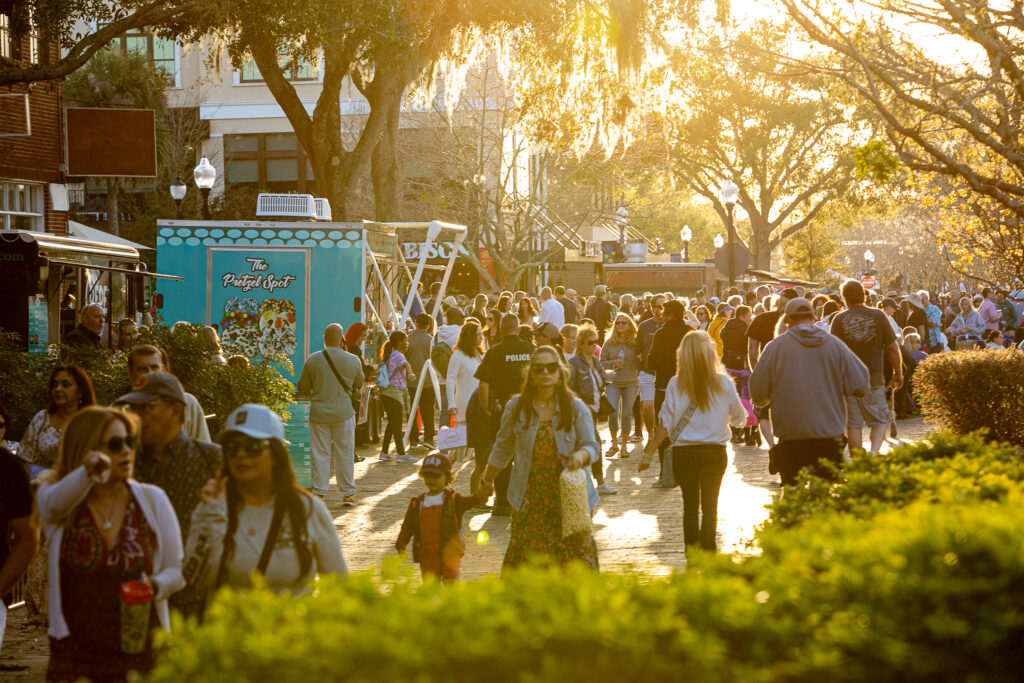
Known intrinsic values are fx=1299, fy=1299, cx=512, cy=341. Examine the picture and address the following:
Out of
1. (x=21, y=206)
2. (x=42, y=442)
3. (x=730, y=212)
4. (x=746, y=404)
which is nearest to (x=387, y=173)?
(x=21, y=206)

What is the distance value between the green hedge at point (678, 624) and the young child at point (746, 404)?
456 inches

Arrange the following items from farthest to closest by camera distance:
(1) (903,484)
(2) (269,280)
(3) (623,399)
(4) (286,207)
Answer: (4) (286,207)
(2) (269,280)
(3) (623,399)
(1) (903,484)

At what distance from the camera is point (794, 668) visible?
3035mm

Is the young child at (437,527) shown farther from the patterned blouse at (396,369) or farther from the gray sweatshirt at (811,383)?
the patterned blouse at (396,369)

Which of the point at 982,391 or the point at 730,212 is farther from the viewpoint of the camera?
the point at 730,212

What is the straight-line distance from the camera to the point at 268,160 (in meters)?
47.6

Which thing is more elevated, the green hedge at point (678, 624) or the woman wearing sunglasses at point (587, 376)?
the green hedge at point (678, 624)

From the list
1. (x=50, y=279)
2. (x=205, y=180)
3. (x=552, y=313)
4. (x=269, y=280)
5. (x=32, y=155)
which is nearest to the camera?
(x=50, y=279)

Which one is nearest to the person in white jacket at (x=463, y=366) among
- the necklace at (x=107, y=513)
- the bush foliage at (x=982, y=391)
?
the bush foliage at (x=982, y=391)

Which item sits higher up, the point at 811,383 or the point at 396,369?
the point at 811,383

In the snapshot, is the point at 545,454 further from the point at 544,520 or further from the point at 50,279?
the point at 50,279

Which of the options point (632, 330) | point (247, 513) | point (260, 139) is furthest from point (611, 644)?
point (260, 139)

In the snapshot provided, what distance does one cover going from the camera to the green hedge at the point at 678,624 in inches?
115

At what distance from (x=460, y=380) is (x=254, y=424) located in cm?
908
